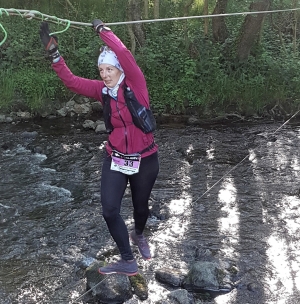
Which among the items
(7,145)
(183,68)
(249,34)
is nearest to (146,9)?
(183,68)

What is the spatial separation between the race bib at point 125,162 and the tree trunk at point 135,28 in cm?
809

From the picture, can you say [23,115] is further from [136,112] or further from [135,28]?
[136,112]

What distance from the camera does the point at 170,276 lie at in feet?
15.0

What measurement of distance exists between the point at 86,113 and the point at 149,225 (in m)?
5.53

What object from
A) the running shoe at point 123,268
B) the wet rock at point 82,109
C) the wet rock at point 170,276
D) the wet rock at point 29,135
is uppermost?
the running shoe at point 123,268

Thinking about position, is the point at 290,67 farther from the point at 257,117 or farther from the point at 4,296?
the point at 4,296

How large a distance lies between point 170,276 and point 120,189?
1.36 m

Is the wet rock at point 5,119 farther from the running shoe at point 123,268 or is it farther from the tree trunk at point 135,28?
the running shoe at point 123,268

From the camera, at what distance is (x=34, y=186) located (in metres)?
6.96

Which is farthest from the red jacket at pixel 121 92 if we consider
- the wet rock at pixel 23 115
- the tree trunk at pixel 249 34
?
the tree trunk at pixel 249 34

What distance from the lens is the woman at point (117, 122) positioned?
3508 millimetres

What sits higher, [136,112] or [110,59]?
[110,59]

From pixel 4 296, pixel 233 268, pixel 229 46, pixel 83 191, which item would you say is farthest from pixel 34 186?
pixel 229 46

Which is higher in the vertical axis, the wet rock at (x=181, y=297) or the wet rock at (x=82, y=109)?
the wet rock at (x=181, y=297)
